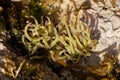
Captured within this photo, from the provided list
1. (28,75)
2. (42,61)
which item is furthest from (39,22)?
(28,75)

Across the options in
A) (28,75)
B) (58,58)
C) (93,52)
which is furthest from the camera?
(93,52)

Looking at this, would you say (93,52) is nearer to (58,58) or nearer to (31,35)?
(58,58)

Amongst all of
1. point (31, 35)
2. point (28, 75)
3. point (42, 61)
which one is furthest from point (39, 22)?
point (28, 75)

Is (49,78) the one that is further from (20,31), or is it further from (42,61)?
(20,31)

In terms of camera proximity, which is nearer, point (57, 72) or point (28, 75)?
point (28, 75)

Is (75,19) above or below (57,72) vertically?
above

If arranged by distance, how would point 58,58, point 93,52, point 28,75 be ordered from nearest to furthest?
point 28,75
point 58,58
point 93,52
